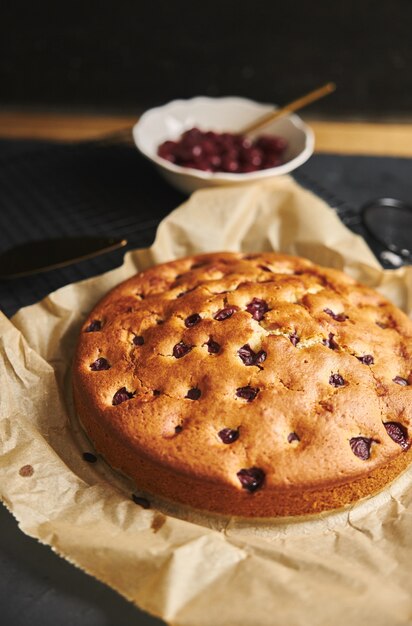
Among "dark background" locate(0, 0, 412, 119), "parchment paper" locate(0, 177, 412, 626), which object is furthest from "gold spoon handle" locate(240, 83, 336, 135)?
"parchment paper" locate(0, 177, 412, 626)

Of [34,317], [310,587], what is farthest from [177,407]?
[34,317]

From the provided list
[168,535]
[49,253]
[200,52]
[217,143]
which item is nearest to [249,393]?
[168,535]

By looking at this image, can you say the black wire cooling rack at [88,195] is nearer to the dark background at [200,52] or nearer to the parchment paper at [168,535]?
the parchment paper at [168,535]

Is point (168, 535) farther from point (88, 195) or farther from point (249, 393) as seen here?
point (88, 195)

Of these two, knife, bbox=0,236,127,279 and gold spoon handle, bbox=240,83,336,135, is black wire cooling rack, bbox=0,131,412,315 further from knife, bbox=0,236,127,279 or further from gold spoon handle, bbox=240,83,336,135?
gold spoon handle, bbox=240,83,336,135

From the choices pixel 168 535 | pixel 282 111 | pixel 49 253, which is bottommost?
pixel 168 535

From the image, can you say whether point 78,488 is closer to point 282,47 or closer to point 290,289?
point 290,289

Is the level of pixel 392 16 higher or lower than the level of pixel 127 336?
higher
